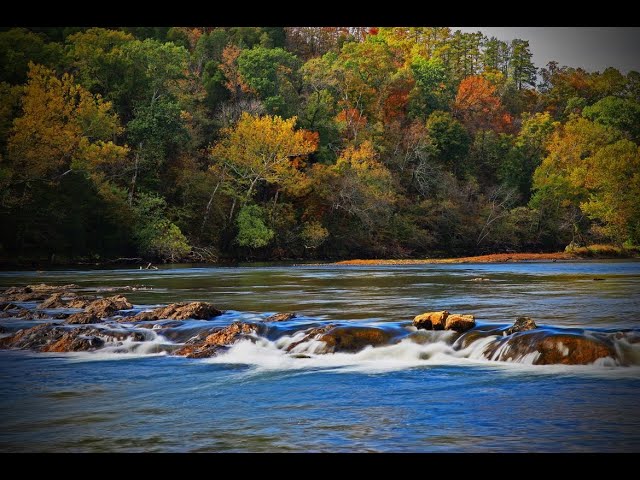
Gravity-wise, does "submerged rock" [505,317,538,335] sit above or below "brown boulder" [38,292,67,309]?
above

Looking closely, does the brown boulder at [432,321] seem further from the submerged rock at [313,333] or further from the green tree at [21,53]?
the green tree at [21,53]

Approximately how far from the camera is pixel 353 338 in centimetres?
930

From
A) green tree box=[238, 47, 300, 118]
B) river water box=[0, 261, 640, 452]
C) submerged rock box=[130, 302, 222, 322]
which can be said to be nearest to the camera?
river water box=[0, 261, 640, 452]

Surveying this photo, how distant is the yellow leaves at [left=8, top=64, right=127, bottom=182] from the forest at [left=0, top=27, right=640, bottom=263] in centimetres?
9

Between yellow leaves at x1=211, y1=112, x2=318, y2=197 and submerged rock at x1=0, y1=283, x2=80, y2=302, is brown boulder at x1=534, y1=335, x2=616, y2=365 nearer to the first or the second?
submerged rock at x1=0, y1=283, x2=80, y2=302

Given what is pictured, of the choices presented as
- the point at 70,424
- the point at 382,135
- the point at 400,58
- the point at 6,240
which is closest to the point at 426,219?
the point at 382,135

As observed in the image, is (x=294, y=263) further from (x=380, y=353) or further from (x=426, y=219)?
(x=380, y=353)

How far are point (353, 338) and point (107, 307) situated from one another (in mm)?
4540

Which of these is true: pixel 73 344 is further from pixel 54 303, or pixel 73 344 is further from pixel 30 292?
pixel 30 292

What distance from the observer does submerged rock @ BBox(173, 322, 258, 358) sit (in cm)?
908

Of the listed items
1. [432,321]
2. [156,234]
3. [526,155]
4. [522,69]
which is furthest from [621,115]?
[522,69]

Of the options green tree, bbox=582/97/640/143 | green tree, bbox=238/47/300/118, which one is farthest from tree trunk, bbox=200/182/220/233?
green tree, bbox=582/97/640/143

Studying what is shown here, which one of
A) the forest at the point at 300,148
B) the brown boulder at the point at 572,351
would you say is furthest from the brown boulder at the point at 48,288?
the brown boulder at the point at 572,351
